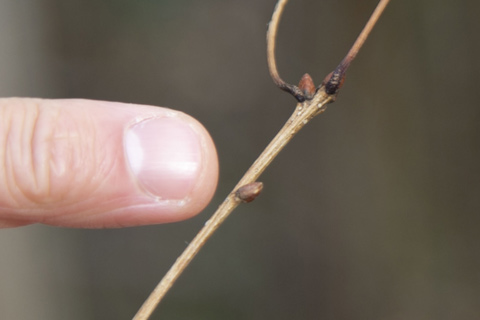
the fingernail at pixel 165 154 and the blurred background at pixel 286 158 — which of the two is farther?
the blurred background at pixel 286 158

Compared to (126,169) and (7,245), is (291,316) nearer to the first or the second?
(7,245)

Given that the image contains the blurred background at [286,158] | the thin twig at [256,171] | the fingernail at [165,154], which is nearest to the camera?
the thin twig at [256,171]

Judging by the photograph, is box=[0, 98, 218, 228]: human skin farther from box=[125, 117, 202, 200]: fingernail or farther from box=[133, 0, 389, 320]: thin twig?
box=[133, 0, 389, 320]: thin twig

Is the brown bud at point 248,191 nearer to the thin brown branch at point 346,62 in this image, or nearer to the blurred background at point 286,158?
the thin brown branch at point 346,62

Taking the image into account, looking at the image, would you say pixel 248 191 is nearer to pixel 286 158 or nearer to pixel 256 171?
pixel 256 171

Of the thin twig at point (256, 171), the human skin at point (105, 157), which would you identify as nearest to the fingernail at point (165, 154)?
the human skin at point (105, 157)

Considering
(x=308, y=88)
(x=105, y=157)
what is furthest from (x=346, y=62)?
(x=105, y=157)
